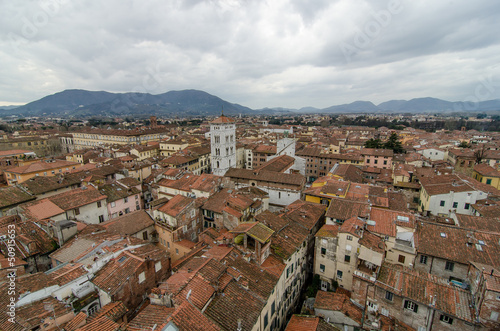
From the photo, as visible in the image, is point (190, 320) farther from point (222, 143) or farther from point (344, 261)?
point (222, 143)

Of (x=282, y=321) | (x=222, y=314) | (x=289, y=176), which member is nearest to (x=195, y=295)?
(x=222, y=314)

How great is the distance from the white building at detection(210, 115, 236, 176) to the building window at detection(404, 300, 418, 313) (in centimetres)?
4213

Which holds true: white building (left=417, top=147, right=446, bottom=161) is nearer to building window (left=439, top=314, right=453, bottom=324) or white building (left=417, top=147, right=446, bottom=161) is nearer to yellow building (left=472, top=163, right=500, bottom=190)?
yellow building (left=472, top=163, right=500, bottom=190)

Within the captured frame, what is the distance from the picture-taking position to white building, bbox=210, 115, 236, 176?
51.7 metres

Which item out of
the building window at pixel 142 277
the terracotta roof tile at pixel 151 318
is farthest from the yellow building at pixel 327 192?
the terracotta roof tile at pixel 151 318

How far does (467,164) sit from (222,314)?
197 ft

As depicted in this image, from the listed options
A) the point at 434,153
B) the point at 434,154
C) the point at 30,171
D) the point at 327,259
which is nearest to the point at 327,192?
the point at 327,259

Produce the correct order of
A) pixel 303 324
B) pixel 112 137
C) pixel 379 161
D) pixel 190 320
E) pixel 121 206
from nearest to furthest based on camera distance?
pixel 190 320
pixel 303 324
pixel 121 206
pixel 379 161
pixel 112 137

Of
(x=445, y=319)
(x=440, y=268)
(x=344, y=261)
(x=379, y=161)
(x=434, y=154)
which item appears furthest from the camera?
(x=434, y=154)

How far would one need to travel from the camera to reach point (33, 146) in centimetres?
7925

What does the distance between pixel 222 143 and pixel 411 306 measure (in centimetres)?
4274

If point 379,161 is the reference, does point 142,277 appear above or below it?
below

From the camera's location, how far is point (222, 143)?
172 ft

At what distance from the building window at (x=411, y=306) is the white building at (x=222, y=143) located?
138ft
